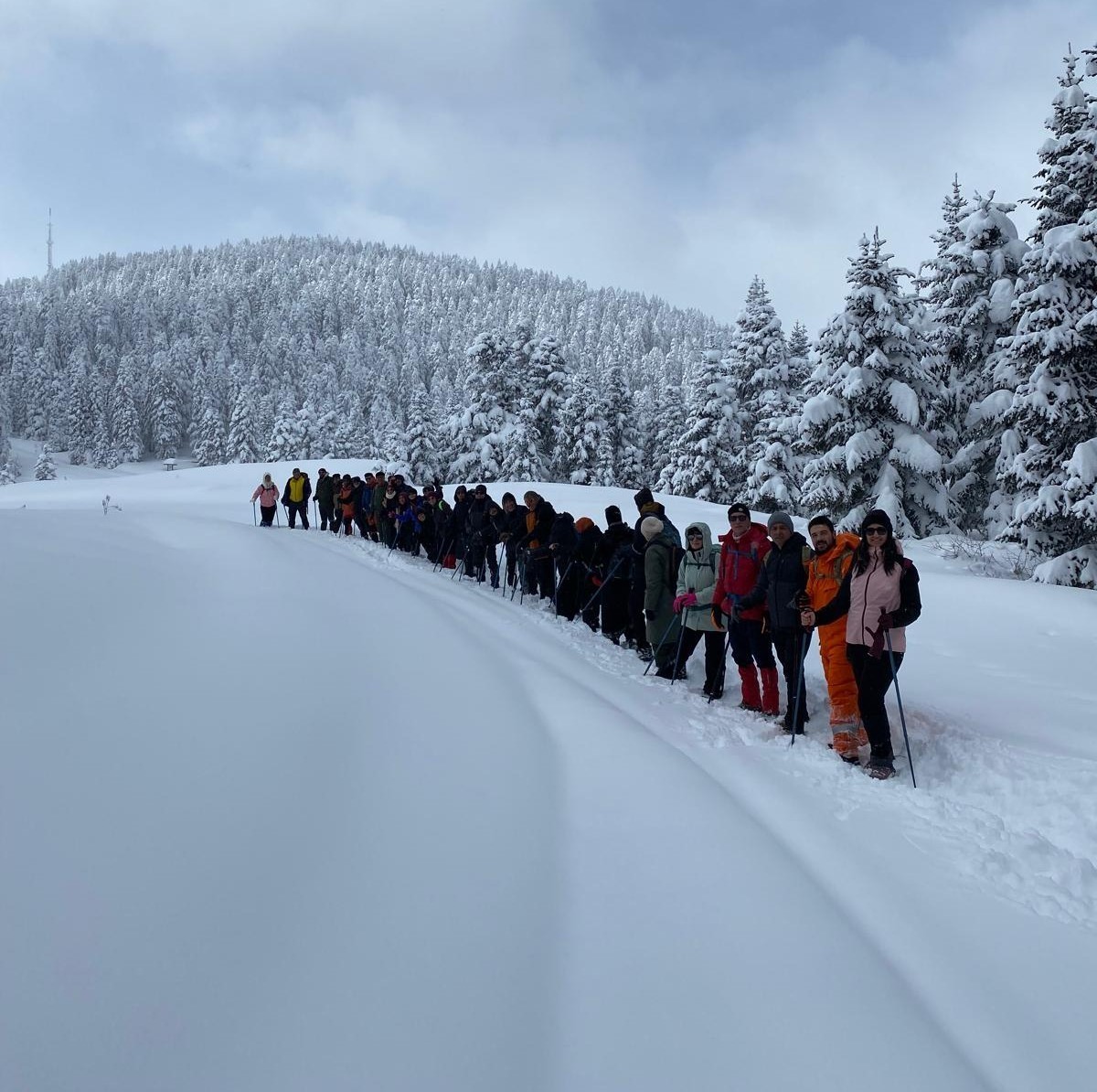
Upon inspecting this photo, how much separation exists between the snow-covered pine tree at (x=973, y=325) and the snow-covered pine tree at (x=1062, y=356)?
449 centimetres

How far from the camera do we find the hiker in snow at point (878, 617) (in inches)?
222

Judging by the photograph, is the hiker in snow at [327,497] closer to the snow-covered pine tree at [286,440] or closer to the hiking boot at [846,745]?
the hiking boot at [846,745]

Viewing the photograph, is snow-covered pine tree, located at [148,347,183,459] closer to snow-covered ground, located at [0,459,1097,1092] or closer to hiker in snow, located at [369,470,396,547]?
hiker in snow, located at [369,470,396,547]

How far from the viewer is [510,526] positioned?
13.5 m

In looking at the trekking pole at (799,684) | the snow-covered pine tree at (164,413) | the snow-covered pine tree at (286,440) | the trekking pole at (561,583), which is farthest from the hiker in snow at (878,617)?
the snow-covered pine tree at (164,413)

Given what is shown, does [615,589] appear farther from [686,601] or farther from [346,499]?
[346,499]

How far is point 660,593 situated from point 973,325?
16.0 m

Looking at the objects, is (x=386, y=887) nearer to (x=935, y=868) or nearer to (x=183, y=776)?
(x=183, y=776)

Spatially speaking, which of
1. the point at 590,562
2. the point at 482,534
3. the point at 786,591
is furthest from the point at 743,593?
the point at 482,534

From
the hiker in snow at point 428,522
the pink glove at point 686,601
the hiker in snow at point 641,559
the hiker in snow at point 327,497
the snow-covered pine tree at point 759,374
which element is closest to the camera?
the pink glove at point 686,601

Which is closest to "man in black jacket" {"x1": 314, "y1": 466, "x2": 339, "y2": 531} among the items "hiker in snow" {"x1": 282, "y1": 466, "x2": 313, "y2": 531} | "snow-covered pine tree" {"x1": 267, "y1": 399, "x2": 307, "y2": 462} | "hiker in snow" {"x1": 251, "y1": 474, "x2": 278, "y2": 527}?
"hiker in snow" {"x1": 282, "y1": 466, "x2": 313, "y2": 531}

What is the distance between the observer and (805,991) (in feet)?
9.68

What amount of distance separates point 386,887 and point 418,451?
35.4 meters

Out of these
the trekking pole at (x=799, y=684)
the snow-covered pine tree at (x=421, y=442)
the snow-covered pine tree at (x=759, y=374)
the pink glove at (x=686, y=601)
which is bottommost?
the trekking pole at (x=799, y=684)
